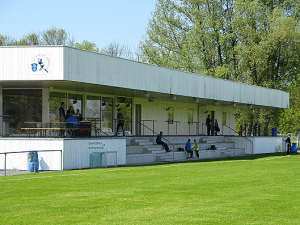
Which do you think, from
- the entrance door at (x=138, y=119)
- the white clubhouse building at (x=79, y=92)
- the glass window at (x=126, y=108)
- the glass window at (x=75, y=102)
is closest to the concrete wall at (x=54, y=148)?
the white clubhouse building at (x=79, y=92)

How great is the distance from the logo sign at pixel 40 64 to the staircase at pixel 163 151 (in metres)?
7.22

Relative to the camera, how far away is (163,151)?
30547 mm

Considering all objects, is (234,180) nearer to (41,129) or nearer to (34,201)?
(34,201)

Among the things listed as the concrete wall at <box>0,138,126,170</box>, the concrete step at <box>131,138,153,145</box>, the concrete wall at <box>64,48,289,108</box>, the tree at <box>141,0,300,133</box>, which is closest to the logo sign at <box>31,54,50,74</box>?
the concrete wall at <box>64,48,289,108</box>

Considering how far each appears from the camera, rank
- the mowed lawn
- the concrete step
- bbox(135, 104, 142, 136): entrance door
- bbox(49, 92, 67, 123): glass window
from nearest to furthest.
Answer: the mowed lawn
bbox(49, 92, 67, 123): glass window
the concrete step
bbox(135, 104, 142, 136): entrance door

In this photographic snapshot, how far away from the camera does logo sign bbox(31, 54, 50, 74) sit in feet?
74.3

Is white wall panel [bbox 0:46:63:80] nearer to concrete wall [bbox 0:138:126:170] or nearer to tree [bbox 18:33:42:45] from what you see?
concrete wall [bbox 0:138:126:170]

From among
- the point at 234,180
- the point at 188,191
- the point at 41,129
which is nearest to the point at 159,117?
the point at 41,129

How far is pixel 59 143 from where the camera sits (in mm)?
22469

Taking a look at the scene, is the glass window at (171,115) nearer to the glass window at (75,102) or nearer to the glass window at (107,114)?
the glass window at (107,114)

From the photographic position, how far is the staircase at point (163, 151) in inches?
1101

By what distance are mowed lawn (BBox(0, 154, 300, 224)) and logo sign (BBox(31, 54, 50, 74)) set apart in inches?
261

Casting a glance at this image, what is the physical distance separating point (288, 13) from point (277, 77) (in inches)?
308

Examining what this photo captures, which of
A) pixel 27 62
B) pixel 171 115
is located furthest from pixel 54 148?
pixel 171 115
